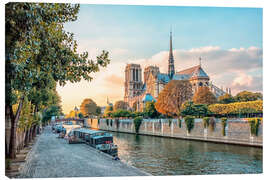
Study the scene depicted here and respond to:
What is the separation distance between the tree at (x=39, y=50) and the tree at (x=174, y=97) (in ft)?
89.3

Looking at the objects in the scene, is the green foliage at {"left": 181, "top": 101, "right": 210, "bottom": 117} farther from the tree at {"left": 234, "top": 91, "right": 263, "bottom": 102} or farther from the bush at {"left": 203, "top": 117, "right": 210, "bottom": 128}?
the tree at {"left": 234, "top": 91, "right": 263, "bottom": 102}

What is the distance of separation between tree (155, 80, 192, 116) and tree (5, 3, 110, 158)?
27221 millimetres

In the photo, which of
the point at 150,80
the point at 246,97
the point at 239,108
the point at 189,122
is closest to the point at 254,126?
the point at 239,108

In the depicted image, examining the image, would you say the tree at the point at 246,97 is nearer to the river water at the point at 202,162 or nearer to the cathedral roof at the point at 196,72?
the river water at the point at 202,162

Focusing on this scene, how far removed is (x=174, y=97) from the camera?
118ft

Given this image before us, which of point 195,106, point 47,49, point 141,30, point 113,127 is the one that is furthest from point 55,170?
point 113,127

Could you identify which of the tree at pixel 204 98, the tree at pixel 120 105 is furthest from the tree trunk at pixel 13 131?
the tree at pixel 120 105

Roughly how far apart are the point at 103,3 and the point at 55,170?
21.9ft

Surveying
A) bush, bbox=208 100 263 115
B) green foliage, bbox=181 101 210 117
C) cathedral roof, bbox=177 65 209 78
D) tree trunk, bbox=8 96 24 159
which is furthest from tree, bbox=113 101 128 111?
tree trunk, bbox=8 96 24 159

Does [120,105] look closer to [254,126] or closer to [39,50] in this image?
[254,126]

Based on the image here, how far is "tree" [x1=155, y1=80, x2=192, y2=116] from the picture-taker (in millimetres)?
35812

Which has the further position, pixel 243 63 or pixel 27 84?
pixel 243 63

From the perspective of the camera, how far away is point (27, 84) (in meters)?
7.55
